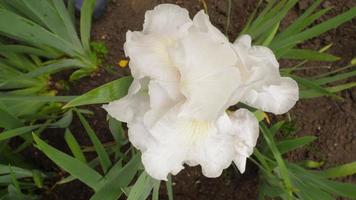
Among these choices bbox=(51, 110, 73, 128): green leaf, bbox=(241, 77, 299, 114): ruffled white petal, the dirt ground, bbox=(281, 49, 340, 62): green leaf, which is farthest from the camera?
the dirt ground

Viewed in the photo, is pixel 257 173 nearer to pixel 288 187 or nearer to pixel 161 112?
pixel 288 187

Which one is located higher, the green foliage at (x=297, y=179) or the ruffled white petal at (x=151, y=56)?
the ruffled white petal at (x=151, y=56)

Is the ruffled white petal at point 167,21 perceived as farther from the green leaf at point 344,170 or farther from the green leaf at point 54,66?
the green leaf at point 344,170

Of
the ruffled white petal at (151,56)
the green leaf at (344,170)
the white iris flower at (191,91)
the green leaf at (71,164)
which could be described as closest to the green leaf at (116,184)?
the green leaf at (71,164)

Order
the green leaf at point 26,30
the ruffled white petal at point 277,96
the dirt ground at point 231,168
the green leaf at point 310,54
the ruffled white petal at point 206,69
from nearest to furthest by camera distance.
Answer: the ruffled white petal at point 206,69 → the ruffled white petal at point 277,96 → the green leaf at point 26,30 → the green leaf at point 310,54 → the dirt ground at point 231,168

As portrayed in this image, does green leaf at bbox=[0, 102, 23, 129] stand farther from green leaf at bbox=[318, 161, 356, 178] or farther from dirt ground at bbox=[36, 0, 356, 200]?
green leaf at bbox=[318, 161, 356, 178]

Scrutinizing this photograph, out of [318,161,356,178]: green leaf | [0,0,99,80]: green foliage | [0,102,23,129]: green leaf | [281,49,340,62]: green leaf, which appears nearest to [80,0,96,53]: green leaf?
[0,0,99,80]: green foliage

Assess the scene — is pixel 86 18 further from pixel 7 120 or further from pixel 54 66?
pixel 7 120
